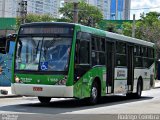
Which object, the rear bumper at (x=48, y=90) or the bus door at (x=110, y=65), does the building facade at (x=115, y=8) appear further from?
the rear bumper at (x=48, y=90)

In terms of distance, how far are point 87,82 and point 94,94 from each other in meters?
1.13

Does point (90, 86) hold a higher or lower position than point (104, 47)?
lower

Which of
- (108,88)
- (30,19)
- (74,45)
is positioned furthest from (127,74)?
(30,19)

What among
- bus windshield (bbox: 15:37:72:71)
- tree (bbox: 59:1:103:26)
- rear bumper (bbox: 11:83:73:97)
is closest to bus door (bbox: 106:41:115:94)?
bus windshield (bbox: 15:37:72:71)

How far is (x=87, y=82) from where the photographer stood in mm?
18422

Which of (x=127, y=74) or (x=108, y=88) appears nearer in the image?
(x=108, y=88)

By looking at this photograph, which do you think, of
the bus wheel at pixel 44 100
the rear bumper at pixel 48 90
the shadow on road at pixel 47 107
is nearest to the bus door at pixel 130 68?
the shadow on road at pixel 47 107

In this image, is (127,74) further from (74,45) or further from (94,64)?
(74,45)

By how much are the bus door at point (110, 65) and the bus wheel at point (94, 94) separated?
132 cm

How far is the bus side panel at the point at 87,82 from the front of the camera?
17703 mm

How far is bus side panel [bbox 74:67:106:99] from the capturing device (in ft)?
58.1

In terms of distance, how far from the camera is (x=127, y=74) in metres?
23.8

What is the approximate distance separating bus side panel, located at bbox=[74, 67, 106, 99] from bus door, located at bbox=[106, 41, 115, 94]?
765 mm

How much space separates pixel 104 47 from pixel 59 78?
3933 millimetres
